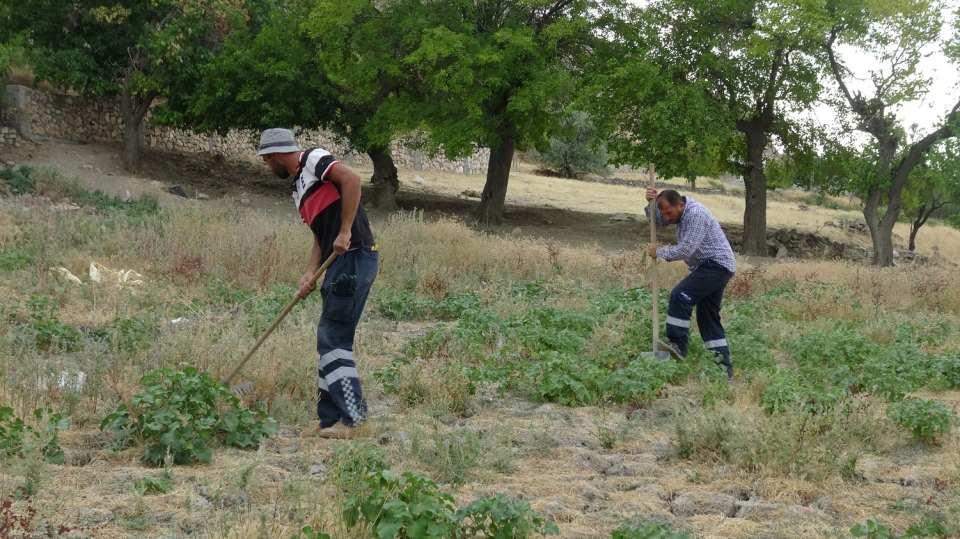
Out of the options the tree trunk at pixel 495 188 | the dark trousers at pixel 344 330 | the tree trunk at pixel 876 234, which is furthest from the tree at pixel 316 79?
the dark trousers at pixel 344 330

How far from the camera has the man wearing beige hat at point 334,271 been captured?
611 centimetres

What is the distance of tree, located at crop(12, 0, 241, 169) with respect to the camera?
2477 centimetres

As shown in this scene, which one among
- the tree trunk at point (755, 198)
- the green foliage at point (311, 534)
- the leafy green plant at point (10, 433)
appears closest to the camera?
the green foliage at point (311, 534)

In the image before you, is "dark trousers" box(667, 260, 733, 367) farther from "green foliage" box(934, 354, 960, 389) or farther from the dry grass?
the dry grass

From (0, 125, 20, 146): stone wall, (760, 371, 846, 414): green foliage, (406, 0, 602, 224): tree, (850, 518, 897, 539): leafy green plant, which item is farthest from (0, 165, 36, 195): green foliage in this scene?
(850, 518, 897, 539): leafy green plant

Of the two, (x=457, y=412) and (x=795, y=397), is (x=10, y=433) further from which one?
(x=795, y=397)

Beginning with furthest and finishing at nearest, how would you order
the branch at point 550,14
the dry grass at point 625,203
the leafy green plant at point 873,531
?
the dry grass at point 625,203 → the branch at point 550,14 → the leafy green plant at point 873,531

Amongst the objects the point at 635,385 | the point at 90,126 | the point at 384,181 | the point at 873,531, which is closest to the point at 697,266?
the point at 635,385

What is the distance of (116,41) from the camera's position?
25578 mm

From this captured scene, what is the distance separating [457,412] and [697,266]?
2.80 m

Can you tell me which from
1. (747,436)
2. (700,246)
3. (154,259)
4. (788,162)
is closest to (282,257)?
(154,259)

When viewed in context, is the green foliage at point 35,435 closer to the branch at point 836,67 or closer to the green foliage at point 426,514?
the green foliage at point 426,514

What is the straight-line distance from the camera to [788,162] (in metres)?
25.3

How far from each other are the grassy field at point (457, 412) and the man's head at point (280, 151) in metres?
1.46
